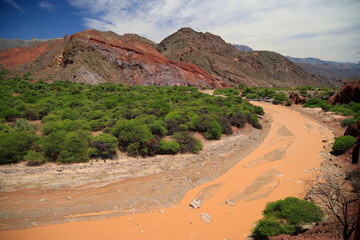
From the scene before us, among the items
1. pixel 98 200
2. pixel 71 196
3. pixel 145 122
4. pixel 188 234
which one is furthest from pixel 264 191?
pixel 145 122

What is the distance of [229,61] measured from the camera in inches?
3386

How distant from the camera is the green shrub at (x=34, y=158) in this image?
360 inches

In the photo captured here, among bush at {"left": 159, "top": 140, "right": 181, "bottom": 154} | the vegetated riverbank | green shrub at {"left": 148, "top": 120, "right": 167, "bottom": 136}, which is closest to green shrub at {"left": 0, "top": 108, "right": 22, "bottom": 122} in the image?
the vegetated riverbank

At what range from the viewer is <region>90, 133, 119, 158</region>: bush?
10.5 m

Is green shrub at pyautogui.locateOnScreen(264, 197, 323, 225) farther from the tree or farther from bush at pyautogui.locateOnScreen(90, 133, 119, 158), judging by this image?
bush at pyautogui.locateOnScreen(90, 133, 119, 158)

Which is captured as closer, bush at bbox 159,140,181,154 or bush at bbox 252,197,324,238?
bush at bbox 252,197,324,238

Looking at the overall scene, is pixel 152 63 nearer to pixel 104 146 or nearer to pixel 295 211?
pixel 104 146

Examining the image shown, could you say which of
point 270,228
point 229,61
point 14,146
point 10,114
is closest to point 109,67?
point 10,114

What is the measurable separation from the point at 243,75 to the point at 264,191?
76341 millimetres

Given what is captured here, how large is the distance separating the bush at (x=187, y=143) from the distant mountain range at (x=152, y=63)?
36990 millimetres

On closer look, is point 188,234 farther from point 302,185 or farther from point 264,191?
point 302,185

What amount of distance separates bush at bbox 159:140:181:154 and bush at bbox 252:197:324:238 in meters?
6.68

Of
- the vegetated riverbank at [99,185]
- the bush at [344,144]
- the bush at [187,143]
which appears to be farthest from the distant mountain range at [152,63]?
the bush at [344,144]

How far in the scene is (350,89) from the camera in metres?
27.0
